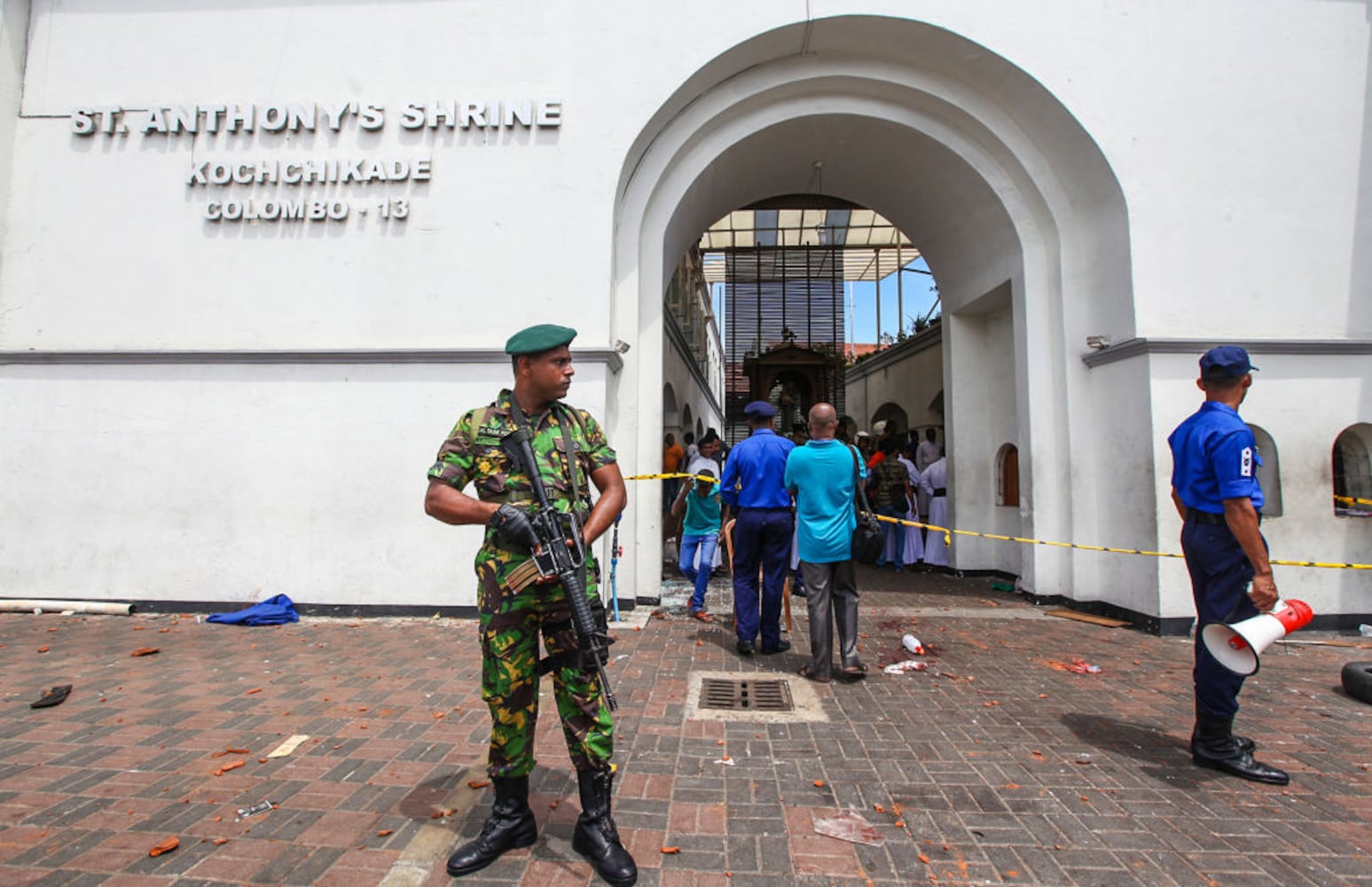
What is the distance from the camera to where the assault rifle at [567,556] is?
2289mm

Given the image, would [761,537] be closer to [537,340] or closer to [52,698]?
[537,340]

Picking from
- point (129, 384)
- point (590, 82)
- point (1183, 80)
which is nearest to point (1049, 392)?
point (1183, 80)

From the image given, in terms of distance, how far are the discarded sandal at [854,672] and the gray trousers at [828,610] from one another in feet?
0.08

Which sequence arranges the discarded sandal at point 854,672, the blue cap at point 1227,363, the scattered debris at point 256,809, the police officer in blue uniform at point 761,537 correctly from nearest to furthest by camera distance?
the scattered debris at point 256,809 < the blue cap at point 1227,363 < the discarded sandal at point 854,672 < the police officer in blue uniform at point 761,537

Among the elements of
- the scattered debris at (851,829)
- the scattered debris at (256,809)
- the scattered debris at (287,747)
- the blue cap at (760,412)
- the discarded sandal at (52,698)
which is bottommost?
the scattered debris at (256,809)

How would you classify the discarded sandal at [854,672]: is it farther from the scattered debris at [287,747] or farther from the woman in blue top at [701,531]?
the scattered debris at [287,747]

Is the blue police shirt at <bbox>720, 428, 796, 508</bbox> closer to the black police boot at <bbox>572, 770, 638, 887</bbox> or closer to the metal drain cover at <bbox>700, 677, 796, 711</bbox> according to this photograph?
the metal drain cover at <bbox>700, 677, 796, 711</bbox>

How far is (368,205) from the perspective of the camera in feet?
22.4

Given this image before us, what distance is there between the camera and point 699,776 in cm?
314

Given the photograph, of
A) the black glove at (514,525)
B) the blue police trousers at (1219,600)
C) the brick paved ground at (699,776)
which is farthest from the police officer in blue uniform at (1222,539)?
the black glove at (514,525)

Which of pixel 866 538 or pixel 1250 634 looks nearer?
pixel 1250 634

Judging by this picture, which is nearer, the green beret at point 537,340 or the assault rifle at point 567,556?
the assault rifle at point 567,556

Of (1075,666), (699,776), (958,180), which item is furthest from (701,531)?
(958,180)

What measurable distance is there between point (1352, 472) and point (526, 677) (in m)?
8.41
